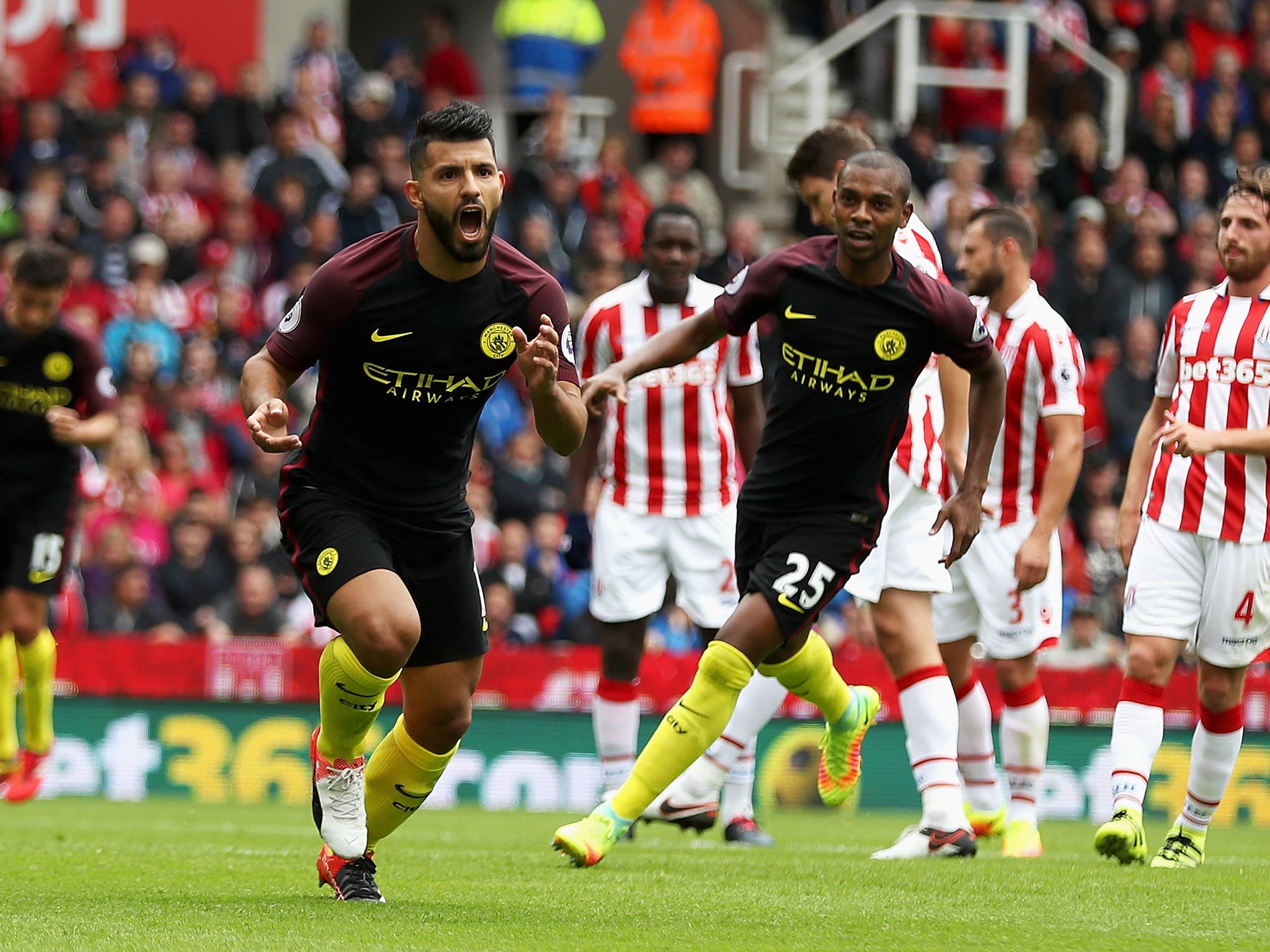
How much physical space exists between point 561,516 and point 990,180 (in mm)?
6176

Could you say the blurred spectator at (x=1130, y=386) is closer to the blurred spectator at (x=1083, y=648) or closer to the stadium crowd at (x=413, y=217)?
the stadium crowd at (x=413, y=217)

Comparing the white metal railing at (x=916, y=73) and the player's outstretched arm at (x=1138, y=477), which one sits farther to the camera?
the white metal railing at (x=916, y=73)

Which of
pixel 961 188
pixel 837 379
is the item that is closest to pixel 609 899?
pixel 837 379

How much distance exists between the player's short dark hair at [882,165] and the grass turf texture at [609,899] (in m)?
2.38

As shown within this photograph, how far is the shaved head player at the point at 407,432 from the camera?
6.00 m

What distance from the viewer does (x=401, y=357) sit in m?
6.09

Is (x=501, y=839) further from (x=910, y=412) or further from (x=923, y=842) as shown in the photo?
(x=910, y=412)

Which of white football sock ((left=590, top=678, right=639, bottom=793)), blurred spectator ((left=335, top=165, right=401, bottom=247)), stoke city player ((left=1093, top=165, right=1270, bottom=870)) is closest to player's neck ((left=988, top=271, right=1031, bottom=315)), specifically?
stoke city player ((left=1093, top=165, right=1270, bottom=870))

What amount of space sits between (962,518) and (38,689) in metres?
5.36

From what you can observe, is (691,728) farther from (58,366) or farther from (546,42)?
(546,42)

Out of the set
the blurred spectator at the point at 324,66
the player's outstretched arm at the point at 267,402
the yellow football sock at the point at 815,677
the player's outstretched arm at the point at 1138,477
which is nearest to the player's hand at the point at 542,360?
the player's outstretched arm at the point at 267,402

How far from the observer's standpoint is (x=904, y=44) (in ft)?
66.8

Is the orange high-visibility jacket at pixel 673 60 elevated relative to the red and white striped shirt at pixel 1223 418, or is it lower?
elevated

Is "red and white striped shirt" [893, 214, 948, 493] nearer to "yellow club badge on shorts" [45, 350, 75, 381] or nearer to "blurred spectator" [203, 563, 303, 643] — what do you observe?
"yellow club badge on shorts" [45, 350, 75, 381]
